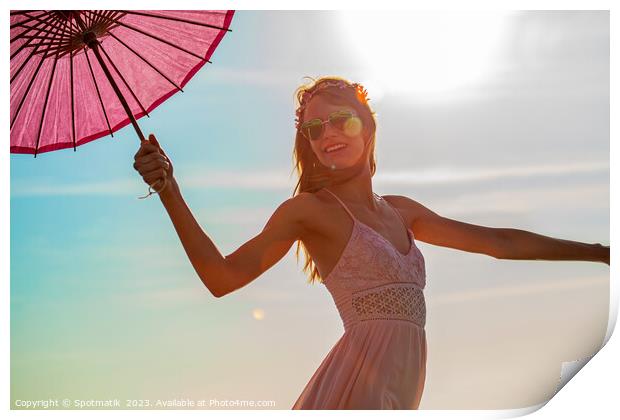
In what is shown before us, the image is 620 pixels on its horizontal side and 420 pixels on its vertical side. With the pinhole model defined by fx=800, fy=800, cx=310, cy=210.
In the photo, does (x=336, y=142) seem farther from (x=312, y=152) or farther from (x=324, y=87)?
(x=324, y=87)

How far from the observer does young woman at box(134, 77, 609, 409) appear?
113 inches

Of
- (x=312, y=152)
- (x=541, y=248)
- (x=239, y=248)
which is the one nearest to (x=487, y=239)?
(x=541, y=248)

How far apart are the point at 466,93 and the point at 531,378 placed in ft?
4.77

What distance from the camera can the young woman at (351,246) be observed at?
2.87 meters

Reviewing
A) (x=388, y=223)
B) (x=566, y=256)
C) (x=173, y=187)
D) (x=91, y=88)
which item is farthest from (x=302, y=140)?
(x=566, y=256)

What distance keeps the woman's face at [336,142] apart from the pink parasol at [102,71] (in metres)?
0.72

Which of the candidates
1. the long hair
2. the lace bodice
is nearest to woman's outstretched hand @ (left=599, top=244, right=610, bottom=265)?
the lace bodice

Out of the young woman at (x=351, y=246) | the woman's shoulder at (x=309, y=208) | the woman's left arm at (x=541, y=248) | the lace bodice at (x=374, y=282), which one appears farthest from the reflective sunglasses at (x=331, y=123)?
the woman's left arm at (x=541, y=248)

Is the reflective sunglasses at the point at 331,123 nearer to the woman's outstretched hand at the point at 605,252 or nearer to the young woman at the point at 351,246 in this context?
the young woman at the point at 351,246

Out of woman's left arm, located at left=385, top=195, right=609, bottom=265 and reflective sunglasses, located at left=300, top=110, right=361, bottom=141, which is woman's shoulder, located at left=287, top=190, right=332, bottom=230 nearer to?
reflective sunglasses, located at left=300, top=110, right=361, bottom=141

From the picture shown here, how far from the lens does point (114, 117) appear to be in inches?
141

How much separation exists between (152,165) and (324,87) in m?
0.92

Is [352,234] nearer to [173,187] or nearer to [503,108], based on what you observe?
[173,187]

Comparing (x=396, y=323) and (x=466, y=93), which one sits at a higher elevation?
(x=466, y=93)
